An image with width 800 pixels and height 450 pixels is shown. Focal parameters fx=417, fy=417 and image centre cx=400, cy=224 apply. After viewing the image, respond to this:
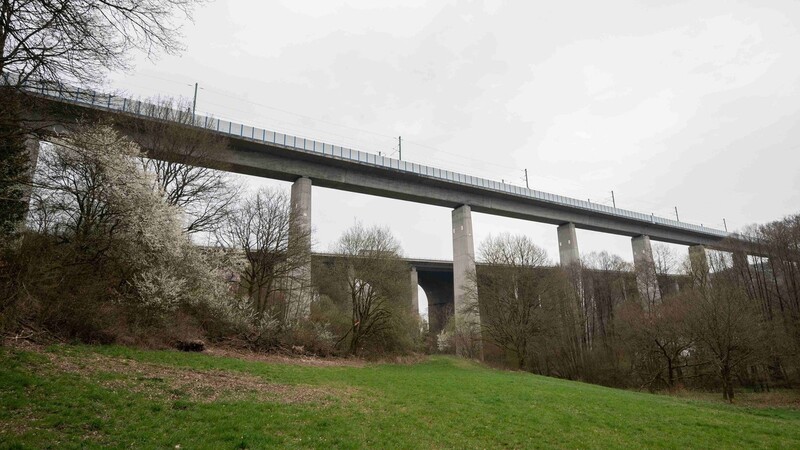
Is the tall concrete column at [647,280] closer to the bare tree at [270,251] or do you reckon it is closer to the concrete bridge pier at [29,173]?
the bare tree at [270,251]

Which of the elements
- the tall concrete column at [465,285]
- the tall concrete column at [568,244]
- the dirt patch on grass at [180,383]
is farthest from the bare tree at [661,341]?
the dirt patch on grass at [180,383]

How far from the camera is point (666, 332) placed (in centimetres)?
3506

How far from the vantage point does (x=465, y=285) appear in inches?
1687

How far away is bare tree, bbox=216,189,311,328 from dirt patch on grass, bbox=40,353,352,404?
1436cm

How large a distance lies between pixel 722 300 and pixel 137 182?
36629 mm

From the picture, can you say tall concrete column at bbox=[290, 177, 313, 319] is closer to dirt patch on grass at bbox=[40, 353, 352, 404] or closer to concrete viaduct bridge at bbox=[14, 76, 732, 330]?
concrete viaduct bridge at bbox=[14, 76, 732, 330]

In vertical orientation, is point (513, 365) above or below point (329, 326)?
below

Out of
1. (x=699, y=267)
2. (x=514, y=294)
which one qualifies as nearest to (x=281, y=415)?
(x=514, y=294)

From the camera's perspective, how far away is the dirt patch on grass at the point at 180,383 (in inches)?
424

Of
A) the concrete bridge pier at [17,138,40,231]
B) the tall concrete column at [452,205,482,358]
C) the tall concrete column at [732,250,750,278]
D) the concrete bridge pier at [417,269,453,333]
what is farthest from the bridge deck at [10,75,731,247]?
the concrete bridge pier at [417,269,453,333]

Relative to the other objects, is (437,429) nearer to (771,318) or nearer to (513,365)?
(513,365)

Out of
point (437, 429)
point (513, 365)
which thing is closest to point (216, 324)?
point (437, 429)

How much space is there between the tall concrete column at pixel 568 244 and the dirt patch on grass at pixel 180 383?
4877cm

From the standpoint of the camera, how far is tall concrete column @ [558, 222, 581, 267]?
5655cm
